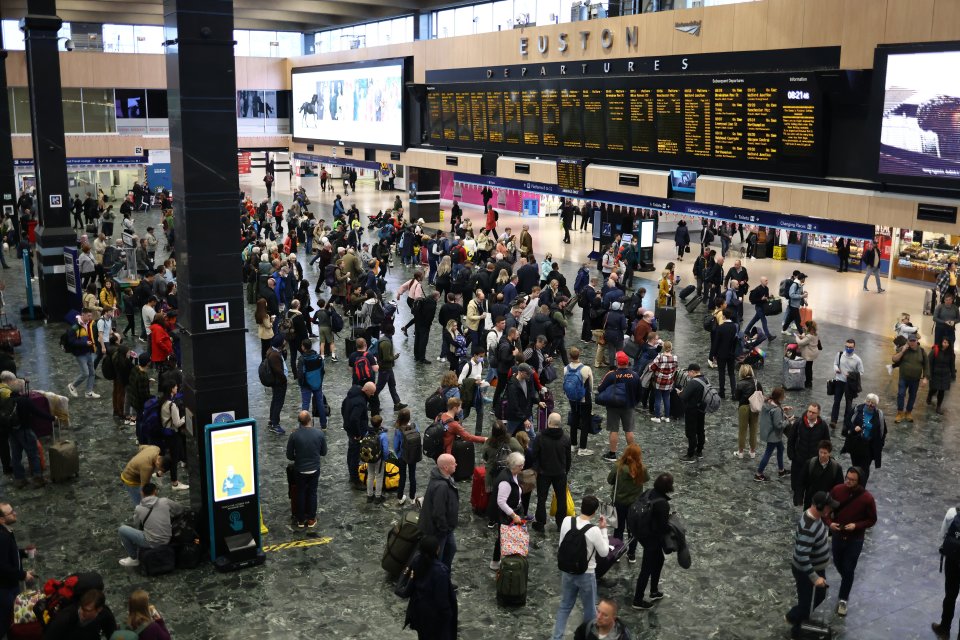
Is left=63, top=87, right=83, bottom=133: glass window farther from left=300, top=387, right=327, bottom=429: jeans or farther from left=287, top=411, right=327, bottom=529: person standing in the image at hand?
left=287, top=411, right=327, bottom=529: person standing

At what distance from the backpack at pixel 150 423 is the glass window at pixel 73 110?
112 feet

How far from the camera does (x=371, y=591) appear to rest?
30.4 feet

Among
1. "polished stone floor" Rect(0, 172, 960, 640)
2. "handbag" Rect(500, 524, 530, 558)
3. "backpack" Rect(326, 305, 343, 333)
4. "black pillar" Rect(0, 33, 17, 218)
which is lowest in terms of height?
"polished stone floor" Rect(0, 172, 960, 640)

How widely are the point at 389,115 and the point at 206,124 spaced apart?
24.0 m

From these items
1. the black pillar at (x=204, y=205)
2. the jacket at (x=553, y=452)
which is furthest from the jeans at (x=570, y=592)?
the black pillar at (x=204, y=205)

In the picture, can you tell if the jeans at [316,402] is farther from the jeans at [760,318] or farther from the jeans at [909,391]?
the jeans at [760,318]

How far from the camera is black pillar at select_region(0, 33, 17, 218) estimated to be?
24375 millimetres

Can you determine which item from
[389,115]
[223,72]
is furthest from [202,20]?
[389,115]

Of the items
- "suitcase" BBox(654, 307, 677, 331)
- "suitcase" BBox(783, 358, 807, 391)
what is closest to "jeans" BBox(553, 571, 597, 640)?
"suitcase" BBox(783, 358, 807, 391)

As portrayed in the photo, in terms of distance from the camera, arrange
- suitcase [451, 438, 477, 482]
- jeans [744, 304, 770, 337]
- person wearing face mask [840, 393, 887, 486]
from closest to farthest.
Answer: person wearing face mask [840, 393, 887, 486] → suitcase [451, 438, 477, 482] → jeans [744, 304, 770, 337]

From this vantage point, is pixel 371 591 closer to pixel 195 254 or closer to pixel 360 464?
pixel 360 464

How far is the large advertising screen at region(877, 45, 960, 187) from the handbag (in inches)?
417

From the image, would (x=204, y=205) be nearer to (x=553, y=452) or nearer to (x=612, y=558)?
(x=553, y=452)

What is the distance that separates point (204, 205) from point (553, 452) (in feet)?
15.1
